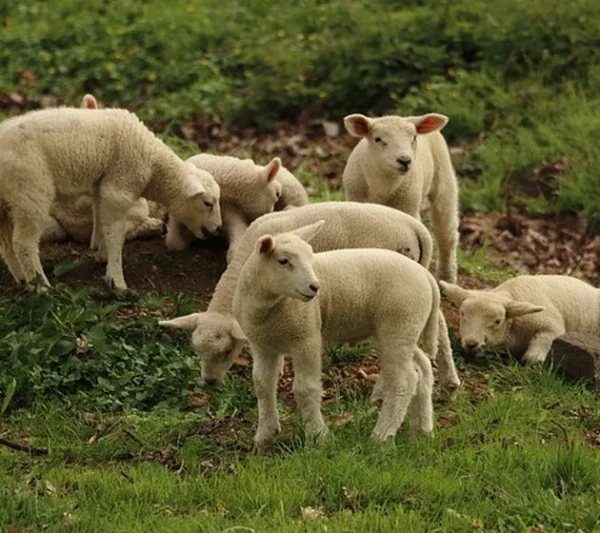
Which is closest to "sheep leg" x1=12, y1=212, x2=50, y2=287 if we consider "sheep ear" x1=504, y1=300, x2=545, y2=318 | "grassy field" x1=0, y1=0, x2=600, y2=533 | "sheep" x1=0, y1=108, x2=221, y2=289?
"sheep" x1=0, y1=108, x2=221, y2=289

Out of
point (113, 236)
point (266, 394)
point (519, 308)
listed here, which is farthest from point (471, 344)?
point (113, 236)

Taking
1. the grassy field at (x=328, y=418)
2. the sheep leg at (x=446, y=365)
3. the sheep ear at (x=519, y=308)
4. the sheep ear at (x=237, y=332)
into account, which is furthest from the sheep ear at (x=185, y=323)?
the sheep ear at (x=519, y=308)

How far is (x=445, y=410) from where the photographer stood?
8.53 m

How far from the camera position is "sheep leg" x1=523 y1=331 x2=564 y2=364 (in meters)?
9.49

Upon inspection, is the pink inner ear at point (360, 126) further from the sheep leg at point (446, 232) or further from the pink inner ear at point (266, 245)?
the pink inner ear at point (266, 245)

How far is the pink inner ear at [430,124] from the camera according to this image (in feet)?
32.2

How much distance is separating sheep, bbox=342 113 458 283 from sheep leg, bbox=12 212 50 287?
2232mm

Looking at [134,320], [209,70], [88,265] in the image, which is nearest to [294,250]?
[134,320]

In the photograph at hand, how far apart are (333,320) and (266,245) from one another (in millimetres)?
659

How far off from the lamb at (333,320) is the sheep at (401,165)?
1.87 meters

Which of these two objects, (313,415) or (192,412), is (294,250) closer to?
(313,415)

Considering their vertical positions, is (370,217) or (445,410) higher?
(370,217)

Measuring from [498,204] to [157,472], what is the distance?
8.17 metres

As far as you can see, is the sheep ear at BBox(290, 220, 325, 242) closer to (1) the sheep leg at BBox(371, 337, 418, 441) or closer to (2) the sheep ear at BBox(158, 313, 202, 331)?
(1) the sheep leg at BBox(371, 337, 418, 441)
